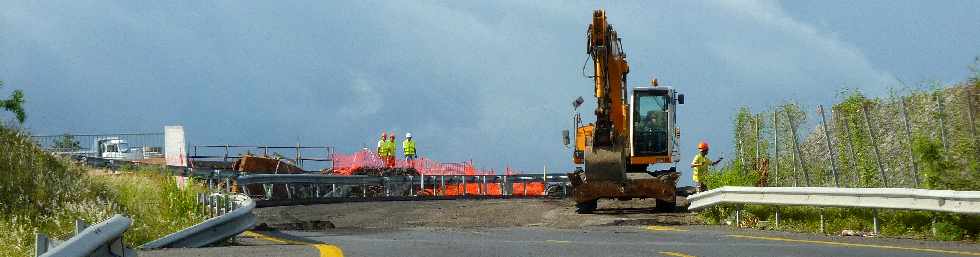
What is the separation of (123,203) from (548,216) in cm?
1043

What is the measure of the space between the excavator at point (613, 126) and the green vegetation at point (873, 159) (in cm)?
181

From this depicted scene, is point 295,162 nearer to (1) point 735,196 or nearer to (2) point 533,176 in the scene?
(2) point 533,176

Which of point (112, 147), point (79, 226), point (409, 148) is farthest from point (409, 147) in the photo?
point (79, 226)

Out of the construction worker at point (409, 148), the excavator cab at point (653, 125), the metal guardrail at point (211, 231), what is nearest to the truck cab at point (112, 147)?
the construction worker at point (409, 148)

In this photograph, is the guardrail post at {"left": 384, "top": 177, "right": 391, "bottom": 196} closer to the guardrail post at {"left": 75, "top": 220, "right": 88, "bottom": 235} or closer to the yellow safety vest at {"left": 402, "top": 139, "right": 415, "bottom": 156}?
the yellow safety vest at {"left": 402, "top": 139, "right": 415, "bottom": 156}

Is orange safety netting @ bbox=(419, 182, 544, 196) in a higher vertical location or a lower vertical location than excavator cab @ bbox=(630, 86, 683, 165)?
lower

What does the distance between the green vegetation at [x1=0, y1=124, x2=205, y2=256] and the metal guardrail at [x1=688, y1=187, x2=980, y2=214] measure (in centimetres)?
923

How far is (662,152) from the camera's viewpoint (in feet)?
104

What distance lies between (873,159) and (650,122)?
8269 mm

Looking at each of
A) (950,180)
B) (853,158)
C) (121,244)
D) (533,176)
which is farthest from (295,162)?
(121,244)

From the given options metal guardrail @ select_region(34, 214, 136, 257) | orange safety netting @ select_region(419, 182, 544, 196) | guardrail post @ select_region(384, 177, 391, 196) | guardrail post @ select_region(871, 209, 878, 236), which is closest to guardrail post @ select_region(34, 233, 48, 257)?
metal guardrail @ select_region(34, 214, 136, 257)

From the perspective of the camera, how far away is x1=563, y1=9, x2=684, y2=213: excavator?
27.3 metres

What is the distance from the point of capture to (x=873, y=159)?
24.1 m

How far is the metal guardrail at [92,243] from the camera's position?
762 centimetres
